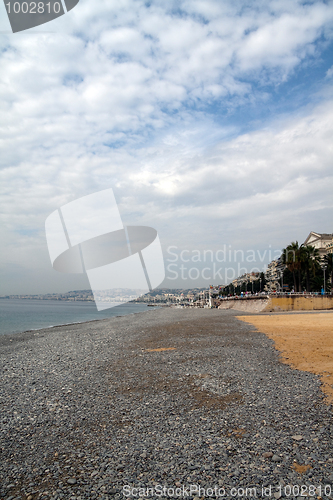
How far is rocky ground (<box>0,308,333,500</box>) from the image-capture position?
3.72 metres

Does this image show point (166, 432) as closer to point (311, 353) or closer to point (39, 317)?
point (311, 353)

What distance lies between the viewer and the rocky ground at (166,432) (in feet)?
12.2

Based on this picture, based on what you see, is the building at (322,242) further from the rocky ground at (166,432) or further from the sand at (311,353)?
the rocky ground at (166,432)

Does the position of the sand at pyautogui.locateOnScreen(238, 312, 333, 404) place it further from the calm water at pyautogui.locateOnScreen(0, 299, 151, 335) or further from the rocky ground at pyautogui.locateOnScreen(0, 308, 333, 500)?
the calm water at pyautogui.locateOnScreen(0, 299, 151, 335)

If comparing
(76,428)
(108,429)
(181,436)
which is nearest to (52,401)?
(76,428)

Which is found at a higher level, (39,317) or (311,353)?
(311,353)

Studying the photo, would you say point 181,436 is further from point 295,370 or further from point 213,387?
point 295,370

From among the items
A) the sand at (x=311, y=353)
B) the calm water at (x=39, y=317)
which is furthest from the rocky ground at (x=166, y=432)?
the calm water at (x=39, y=317)

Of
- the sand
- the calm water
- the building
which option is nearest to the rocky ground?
the sand

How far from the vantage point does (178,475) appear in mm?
3893

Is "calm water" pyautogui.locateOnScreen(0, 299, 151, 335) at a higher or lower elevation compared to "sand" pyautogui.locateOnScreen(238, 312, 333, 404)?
lower

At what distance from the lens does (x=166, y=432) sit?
511 cm

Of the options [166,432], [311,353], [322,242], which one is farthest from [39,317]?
[322,242]

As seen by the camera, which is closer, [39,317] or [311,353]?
[311,353]
